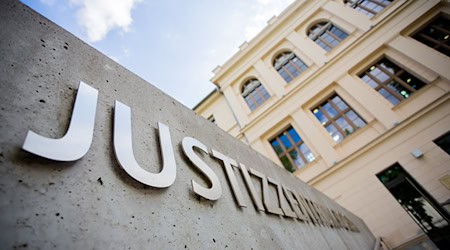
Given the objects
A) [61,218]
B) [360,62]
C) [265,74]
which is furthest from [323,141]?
[61,218]

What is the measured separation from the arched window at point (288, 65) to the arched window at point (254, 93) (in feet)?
4.34

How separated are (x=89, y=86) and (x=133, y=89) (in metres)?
0.35

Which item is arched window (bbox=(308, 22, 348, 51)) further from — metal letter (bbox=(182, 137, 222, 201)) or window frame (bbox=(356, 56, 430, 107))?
metal letter (bbox=(182, 137, 222, 201))

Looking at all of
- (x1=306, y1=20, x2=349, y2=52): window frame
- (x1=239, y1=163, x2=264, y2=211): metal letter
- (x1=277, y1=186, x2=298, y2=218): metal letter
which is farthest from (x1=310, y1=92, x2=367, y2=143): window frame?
(x1=239, y1=163, x2=264, y2=211): metal letter

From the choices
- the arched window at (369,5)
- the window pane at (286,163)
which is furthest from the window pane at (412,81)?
the window pane at (286,163)

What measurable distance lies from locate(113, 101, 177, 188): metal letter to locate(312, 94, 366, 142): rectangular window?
866 cm

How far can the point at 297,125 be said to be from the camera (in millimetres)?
9500

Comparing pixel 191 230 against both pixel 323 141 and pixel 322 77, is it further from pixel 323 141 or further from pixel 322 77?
pixel 322 77

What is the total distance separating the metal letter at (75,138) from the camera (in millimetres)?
697

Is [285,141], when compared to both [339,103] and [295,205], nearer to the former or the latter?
[339,103]

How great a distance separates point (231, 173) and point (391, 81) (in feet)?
31.0

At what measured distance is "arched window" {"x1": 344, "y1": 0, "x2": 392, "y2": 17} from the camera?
974 centimetres

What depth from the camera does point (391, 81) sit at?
8211 mm

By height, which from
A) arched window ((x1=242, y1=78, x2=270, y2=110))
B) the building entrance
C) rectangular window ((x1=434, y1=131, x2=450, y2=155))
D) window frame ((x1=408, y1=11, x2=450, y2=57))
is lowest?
the building entrance
